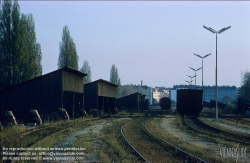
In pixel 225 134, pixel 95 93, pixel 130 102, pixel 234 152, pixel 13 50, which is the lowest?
pixel 225 134

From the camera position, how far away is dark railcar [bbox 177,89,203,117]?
3650cm

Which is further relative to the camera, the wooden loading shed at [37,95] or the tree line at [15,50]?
the tree line at [15,50]

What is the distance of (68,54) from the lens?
56.0 m

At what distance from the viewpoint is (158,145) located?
13.3 m

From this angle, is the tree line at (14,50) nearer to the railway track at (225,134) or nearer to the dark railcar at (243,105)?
the railway track at (225,134)

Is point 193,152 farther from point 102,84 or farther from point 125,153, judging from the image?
point 102,84

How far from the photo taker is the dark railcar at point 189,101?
36.5 metres

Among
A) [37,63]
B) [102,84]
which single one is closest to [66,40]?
[37,63]

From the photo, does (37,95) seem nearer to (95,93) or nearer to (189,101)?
(95,93)

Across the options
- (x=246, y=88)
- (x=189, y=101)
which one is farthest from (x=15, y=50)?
(x=246, y=88)

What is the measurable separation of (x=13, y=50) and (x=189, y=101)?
22365mm

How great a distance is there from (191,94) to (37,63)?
21.9 metres

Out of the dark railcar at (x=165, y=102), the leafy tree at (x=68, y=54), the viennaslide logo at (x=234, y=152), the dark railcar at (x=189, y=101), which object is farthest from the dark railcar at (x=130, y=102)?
the viennaslide logo at (x=234, y=152)

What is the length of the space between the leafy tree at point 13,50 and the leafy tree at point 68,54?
485 inches
